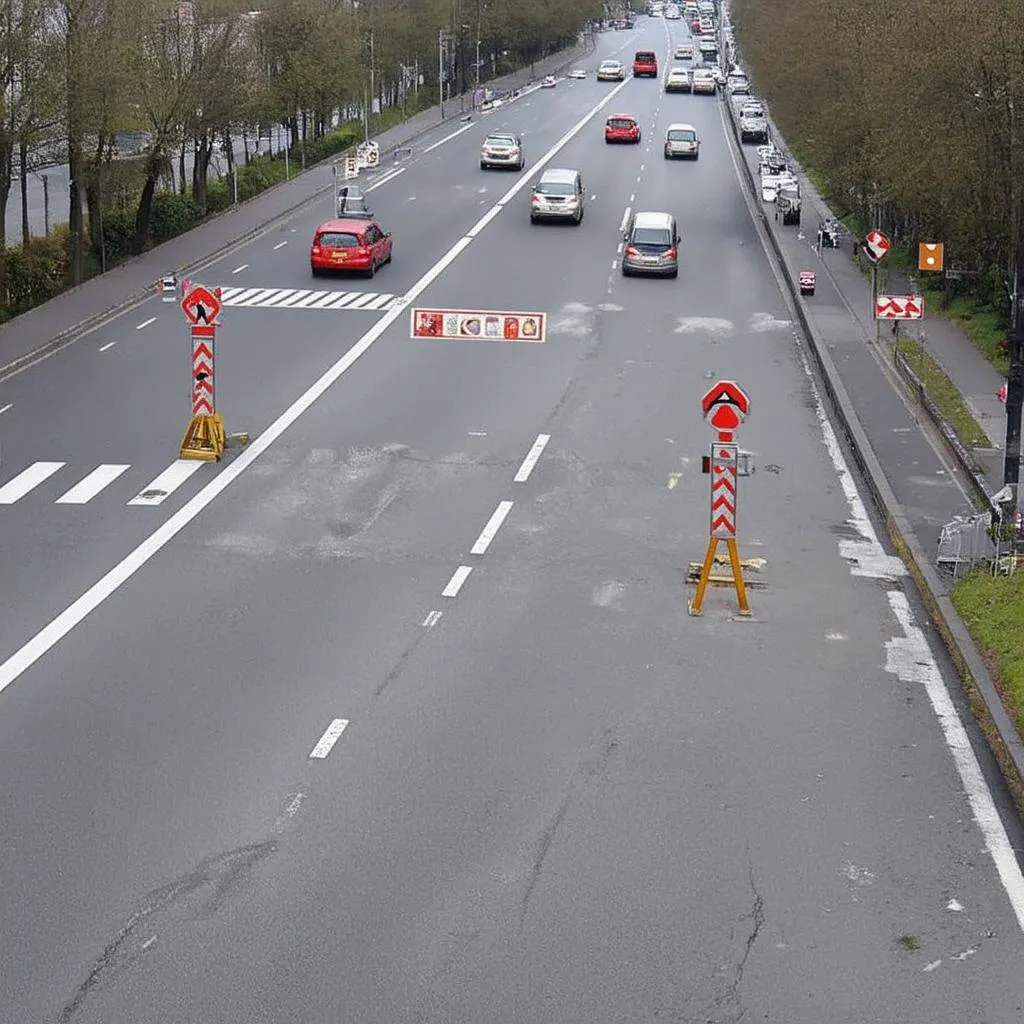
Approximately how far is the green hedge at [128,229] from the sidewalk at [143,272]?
18.9 inches

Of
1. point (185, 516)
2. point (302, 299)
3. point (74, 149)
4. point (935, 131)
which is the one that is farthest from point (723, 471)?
point (74, 149)

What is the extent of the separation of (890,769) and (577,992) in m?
5.05

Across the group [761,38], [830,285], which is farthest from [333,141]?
[830,285]

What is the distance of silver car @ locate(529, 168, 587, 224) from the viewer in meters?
53.1

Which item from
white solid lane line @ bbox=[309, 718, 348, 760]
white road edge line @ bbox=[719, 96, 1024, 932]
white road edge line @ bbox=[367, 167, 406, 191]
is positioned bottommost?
white road edge line @ bbox=[719, 96, 1024, 932]

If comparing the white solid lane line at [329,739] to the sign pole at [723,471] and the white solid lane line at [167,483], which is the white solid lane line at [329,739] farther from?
the white solid lane line at [167,483]

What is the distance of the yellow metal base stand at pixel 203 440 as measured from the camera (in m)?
26.1

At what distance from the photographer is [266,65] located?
214 feet

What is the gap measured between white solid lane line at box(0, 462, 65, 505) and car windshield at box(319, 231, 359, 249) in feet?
63.9

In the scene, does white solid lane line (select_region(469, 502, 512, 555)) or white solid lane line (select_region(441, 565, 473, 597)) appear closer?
white solid lane line (select_region(441, 565, 473, 597))

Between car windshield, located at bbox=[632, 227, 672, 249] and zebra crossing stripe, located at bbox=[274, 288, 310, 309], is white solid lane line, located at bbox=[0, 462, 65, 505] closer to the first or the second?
zebra crossing stripe, located at bbox=[274, 288, 310, 309]

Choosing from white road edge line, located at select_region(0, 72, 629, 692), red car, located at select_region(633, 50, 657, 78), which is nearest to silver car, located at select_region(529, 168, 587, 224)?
white road edge line, located at select_region(0, 72, 629, 692)

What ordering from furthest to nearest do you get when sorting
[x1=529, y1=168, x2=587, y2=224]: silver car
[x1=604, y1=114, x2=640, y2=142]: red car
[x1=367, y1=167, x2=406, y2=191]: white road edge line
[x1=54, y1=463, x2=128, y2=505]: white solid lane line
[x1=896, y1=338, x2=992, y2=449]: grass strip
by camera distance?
1. [x1=604, y1=114, x2=640, y2=142]: red car
2. [x1=367, y1=167, x2=406, y2=191]: white road edge line
3. [x1=529, y1=168, x2=587, y2=224]: silver car
4. [x1=896, y1=338, x2=992, y2=449]: grass strip
5. [x1=54, y1=463, x2=128, y2=505]: white solid lane line

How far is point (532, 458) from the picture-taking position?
2666 centimetres
